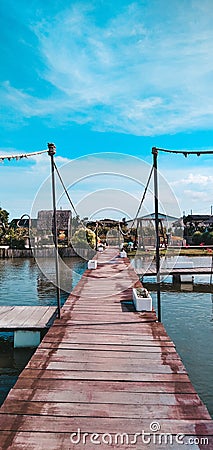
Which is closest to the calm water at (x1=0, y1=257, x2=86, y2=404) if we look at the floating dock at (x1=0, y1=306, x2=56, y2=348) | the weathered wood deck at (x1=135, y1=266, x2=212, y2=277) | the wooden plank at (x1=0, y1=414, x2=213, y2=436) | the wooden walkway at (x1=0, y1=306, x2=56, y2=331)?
the floating dock at (x1=0, y1=306, x2=56, y2=348)

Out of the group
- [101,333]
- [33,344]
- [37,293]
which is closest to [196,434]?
[101,333]

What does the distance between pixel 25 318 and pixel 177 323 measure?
118 inches

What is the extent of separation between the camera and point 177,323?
691 cm

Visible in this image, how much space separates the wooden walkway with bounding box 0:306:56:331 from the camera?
17.3 feet

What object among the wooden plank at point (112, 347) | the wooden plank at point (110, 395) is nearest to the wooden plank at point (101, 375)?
the wooden plank at point (110, 395)

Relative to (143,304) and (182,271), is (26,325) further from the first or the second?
(182,271)

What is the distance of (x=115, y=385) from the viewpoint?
294 cm

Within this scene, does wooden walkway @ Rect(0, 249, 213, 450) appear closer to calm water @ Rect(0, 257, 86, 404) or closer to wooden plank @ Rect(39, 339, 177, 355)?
wooden plank @ Rect(39, 339, 177, 355)

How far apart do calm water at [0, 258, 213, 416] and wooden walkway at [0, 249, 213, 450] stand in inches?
32.2

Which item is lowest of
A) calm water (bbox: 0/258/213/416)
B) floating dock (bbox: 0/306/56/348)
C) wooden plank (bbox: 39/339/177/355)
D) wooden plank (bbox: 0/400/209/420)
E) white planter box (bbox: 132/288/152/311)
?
calm water (bbox: 0/258/213/416)

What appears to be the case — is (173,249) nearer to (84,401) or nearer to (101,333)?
(101,333)

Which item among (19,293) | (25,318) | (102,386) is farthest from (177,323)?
(19,293)

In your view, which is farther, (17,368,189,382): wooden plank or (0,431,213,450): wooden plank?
(17,368,189,382): wooden plank

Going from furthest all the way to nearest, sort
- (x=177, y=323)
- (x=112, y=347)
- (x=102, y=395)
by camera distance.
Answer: (x=177, y=323) → (x=112, y=347) → (x=102, y=395)
